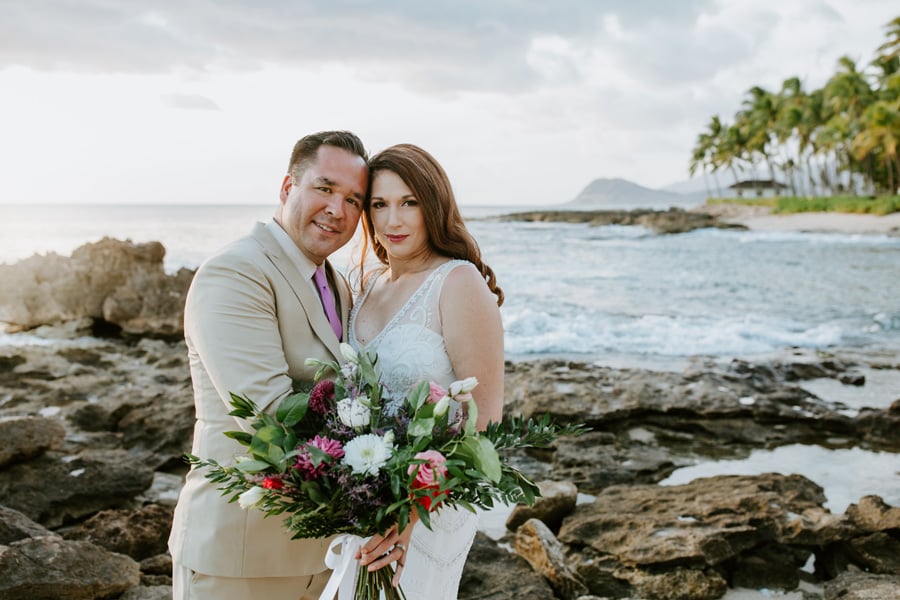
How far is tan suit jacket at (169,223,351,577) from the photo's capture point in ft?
8.33

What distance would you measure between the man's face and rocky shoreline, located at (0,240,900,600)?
1.96 m

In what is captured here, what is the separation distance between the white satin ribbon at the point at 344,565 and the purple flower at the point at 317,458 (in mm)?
400

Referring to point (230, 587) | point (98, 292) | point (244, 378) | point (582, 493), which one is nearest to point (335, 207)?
point (244, 378)

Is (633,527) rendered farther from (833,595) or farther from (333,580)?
(333,580)

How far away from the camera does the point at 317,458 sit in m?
2.00

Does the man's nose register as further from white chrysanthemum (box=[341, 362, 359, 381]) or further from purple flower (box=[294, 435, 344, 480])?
purple flower (box=[294, 435, 344, 480])

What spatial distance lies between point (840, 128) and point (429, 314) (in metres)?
61.1

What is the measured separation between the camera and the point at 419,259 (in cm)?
343

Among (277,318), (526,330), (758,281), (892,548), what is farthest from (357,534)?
(758,281)

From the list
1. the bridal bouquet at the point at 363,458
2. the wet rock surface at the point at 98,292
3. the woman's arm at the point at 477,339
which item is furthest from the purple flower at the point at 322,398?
the wet rock surface at the point at 98,292

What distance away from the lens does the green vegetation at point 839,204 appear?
150ft

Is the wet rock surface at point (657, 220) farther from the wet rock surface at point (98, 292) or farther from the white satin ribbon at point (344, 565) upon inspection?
the white satin ribbon at point (344, 565)

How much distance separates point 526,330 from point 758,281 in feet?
42.3

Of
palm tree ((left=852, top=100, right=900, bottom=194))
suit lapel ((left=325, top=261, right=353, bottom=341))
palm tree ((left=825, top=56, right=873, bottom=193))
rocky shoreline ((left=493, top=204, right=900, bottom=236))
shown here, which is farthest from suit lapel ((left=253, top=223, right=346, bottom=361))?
palm tree ((left=825, top=56, right=873, bottom=193))
